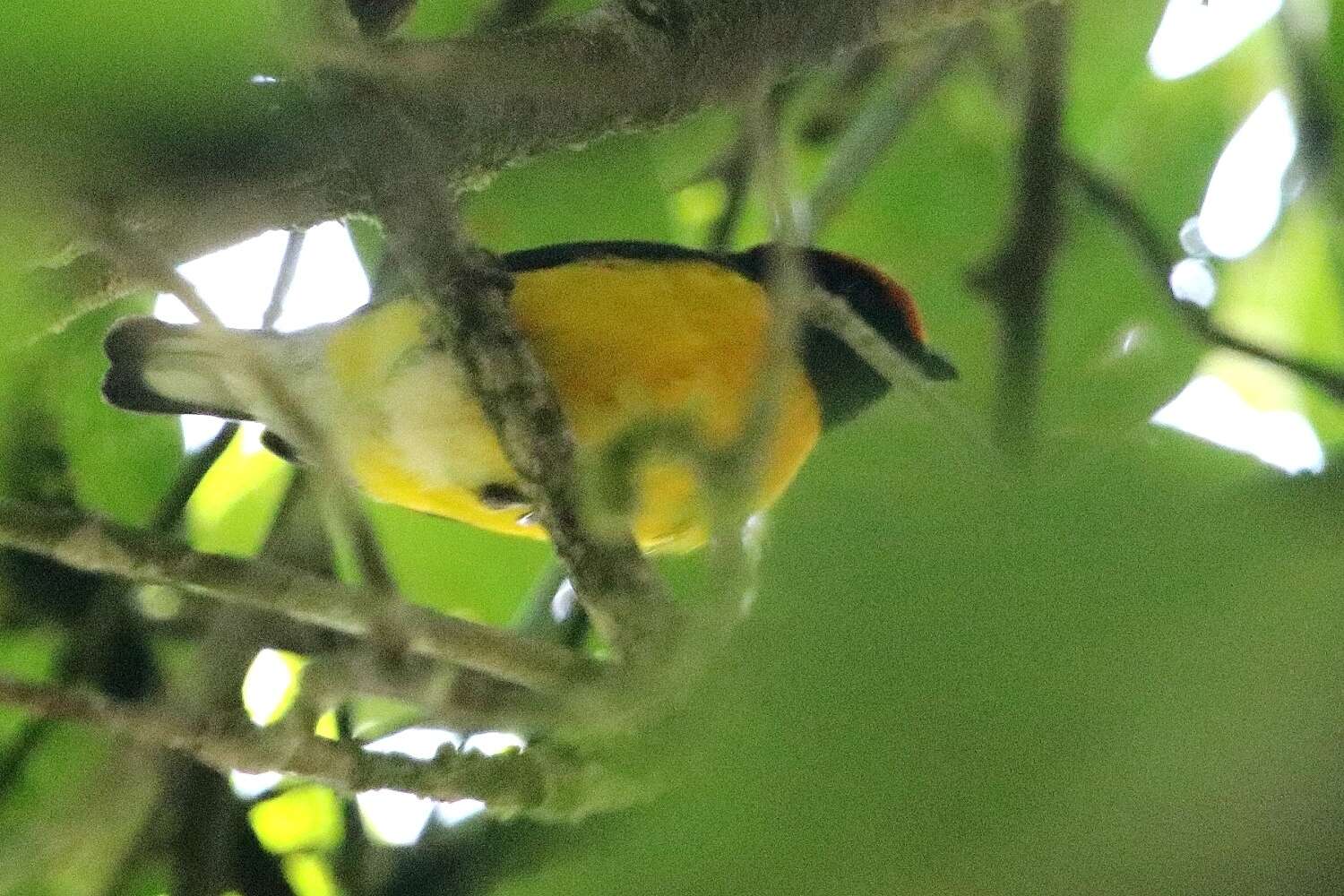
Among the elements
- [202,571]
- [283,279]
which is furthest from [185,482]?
[202,571]

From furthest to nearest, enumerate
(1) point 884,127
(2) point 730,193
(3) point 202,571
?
(2) point 730,193 → (1) point 884,127 → (3) point 202,571

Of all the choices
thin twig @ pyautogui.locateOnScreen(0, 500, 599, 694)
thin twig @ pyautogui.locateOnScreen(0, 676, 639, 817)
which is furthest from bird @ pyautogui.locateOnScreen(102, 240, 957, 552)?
thin twig @ pyautogui.locateOnScreen(0, 676, 639, 817)

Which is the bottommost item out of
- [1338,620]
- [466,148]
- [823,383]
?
[1338,620]

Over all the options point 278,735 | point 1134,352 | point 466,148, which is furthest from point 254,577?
point 1134,352

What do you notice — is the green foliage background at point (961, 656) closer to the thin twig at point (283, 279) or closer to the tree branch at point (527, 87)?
the tree branch at point (527, 87)

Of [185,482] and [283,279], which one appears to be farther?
[185,482]

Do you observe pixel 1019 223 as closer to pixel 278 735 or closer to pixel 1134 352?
pixel 1134 352

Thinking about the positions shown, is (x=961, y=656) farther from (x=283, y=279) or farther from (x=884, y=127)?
(x=884, y=127)

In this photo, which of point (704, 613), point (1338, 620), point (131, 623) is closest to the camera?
point (1338, 620)
